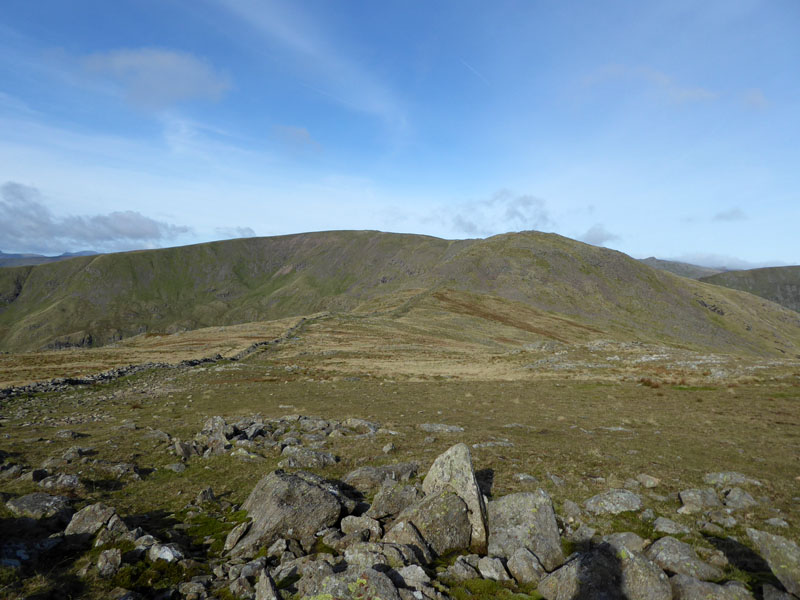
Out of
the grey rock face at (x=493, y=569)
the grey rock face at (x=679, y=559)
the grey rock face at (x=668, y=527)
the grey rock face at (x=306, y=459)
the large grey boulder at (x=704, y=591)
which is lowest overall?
the grey rock face at (x=306, y=459)

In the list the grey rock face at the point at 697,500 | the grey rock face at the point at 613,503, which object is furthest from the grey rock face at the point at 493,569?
the grey rock face at the point at 697,500

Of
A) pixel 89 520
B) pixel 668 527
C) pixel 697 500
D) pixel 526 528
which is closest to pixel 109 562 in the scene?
pixel 89 520

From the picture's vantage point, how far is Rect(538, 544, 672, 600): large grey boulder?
905 centimetres

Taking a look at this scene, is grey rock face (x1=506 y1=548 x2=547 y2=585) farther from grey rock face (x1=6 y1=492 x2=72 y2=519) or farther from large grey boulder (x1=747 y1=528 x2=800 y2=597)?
grey rock face (x1=6 y1=492 x2=72 y2=519)

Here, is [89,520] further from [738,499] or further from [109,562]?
[738,499]

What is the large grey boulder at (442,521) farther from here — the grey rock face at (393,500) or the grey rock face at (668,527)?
the grey rock face at (668,527)

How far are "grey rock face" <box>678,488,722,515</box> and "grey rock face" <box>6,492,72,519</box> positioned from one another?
67.6ft

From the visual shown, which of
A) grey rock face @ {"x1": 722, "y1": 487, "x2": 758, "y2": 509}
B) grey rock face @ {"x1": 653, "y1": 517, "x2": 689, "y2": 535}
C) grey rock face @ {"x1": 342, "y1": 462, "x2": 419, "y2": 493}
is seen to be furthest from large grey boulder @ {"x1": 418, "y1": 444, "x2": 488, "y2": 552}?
grey rock face @ {"x1": 722, "y1": 487, "x2": 758, "y2": 509}

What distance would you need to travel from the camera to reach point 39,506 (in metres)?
12.7

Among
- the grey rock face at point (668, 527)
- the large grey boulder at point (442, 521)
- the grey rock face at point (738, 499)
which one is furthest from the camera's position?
the grey rock face at point (738, 499)

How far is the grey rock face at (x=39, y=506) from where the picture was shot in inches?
485

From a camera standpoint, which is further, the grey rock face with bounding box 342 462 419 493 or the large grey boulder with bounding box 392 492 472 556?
the grey rock face with bounding box 342 462 419 493

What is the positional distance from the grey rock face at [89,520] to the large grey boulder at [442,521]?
8762 millimetres

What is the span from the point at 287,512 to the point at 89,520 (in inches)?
228
